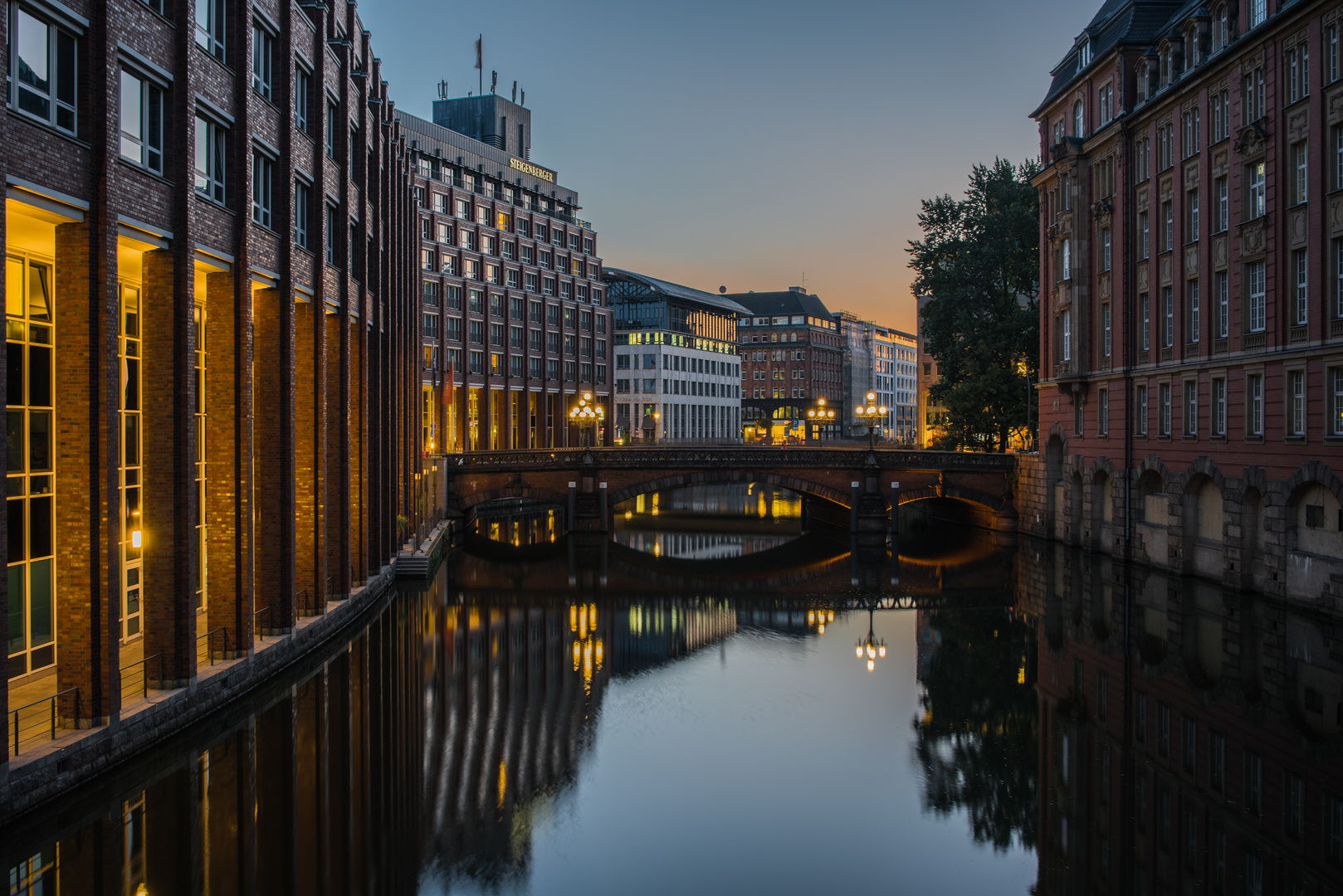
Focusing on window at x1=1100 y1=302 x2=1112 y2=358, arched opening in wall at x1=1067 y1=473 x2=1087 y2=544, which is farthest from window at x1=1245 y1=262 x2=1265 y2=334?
arched opening in wall at x1=1067 y1=473 x2=1087 y2=544

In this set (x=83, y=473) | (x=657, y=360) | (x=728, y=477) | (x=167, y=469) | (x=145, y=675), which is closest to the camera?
(x=83, y=473)

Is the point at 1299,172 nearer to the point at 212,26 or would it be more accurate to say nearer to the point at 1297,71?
the point at 1297,71

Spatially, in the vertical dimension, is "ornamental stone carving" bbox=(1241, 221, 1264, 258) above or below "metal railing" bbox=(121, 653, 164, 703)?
above

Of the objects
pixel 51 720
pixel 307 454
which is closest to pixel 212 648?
pixel 51 720

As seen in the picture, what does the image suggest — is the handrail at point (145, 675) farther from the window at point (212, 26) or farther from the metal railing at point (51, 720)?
the window at point (212, 26)

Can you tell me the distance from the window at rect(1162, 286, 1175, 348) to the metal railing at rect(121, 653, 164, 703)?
39.0m

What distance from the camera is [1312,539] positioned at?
3397 cm

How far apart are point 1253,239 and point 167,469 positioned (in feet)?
116

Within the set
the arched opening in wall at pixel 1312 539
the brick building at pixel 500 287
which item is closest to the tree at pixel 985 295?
the arched opening in wall at pixel 1312 539

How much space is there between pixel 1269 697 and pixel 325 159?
29248 mm

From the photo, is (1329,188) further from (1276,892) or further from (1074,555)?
(1276,892)

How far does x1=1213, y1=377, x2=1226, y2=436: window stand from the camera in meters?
39.8

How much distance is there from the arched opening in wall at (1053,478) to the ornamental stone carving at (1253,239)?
18.2 meters

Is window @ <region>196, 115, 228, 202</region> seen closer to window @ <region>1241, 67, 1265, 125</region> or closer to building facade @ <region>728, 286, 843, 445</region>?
window @ <region>1241, 67, 1265, 125</region>
